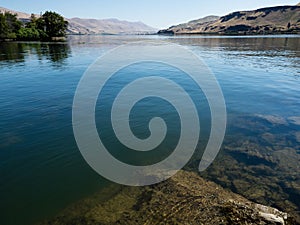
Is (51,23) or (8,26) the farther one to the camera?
(51,23)

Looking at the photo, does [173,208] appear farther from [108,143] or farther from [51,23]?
[51,23]

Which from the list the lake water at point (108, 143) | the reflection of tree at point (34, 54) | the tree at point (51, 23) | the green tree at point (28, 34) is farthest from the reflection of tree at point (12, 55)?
the tree at point (51, 23)

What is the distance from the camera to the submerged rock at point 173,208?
7512mm

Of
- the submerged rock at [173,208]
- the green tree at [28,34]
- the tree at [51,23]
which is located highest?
the tree at [51,23]

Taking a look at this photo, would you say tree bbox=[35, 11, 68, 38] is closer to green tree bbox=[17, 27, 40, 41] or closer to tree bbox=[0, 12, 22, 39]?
green tree bbox=[17, 27, 40, 41]

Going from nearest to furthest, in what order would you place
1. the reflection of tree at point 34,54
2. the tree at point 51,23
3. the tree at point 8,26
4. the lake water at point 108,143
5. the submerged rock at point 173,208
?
the submerged rock at point 173,208, the lake water at point 108,143, the reflection of tree at point 34,54, the tree at point 8,26, the tree at point 51,23

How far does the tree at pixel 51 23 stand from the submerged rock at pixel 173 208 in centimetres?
14997

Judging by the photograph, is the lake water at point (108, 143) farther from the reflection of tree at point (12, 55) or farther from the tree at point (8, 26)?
the tree at point (8, 26)

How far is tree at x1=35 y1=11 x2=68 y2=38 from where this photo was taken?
136062 millimetres

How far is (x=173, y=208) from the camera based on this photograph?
833cm

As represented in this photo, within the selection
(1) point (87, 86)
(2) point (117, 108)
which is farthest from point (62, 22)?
(2) point (117, 108)

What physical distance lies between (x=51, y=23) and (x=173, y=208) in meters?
152

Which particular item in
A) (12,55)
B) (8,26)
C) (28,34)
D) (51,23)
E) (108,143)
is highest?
(51,23)

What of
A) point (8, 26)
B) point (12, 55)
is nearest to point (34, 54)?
point (12, 55)
